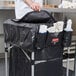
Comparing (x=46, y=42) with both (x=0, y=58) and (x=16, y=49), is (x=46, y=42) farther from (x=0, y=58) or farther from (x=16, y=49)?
(x=0, y=58)

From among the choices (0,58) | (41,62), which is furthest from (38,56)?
(0,58)

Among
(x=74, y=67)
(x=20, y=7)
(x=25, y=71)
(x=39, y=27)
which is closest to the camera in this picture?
(x=39, y=27)

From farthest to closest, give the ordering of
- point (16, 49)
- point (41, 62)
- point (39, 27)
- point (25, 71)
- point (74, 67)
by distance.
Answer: point (74, 67), point (16, 49), point (25, 71), point (41, 62), point (39, 27)

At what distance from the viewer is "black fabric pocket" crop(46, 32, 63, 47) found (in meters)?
1.89

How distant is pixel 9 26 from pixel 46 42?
0.50 meters

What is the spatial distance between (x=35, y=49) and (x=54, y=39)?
7.6 inches

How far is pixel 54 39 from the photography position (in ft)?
6.28

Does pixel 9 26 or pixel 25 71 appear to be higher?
pixel 9 26

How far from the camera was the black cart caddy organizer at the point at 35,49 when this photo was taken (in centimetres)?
185

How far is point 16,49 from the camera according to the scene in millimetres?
2346

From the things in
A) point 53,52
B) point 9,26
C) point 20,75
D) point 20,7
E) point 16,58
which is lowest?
point 20,75

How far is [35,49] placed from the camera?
1.87 meters

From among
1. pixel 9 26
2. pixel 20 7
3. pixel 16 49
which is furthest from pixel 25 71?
pixel 20 7

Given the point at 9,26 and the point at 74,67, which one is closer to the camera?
the point at 9,26
